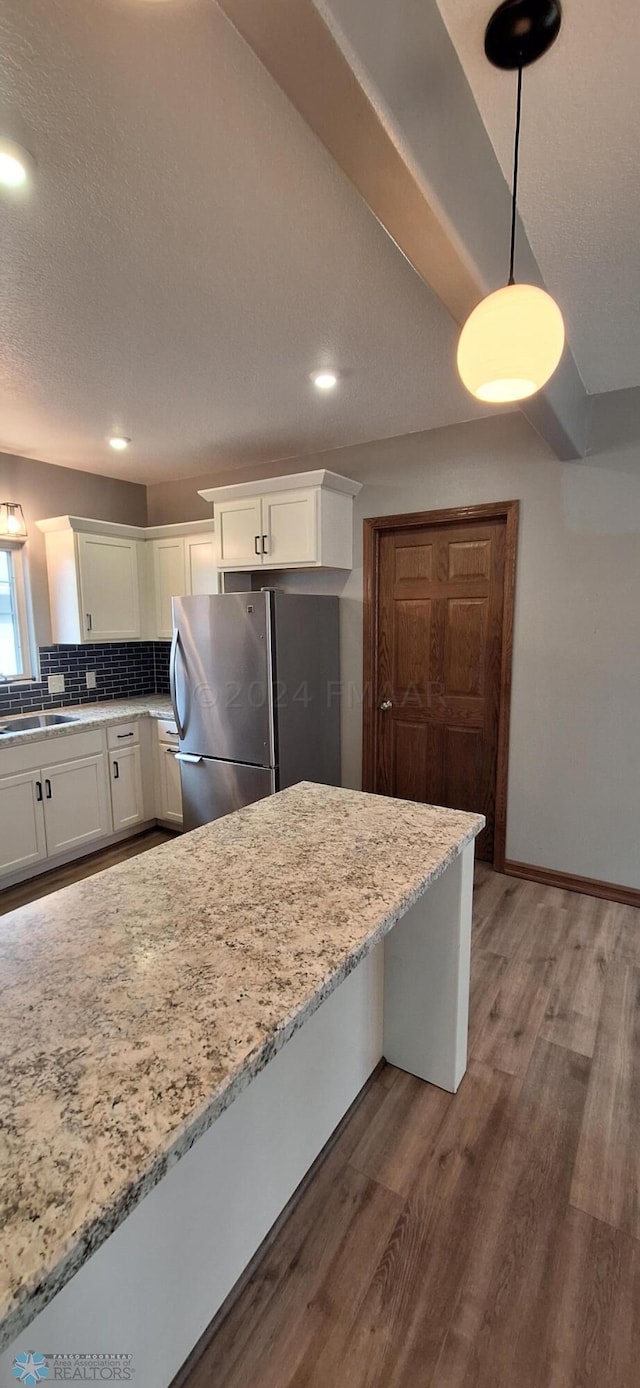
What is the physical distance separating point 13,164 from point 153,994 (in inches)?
68.9

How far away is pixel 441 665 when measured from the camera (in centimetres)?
329

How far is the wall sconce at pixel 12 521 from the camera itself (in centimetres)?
347

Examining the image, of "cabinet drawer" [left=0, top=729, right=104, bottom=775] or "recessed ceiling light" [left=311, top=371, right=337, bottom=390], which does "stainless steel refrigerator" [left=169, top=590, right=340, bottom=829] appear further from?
"recessed ceiling light" [left=311, top=371, right=337, bottom=390]

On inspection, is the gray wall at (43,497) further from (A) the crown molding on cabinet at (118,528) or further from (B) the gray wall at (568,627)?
(B) the gray wall at (568,627)

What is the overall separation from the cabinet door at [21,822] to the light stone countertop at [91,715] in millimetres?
212

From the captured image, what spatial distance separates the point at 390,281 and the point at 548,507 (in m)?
1.46

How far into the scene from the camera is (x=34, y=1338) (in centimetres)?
77

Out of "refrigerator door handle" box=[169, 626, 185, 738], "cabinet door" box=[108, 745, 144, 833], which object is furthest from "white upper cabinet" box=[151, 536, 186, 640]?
"cabinet door" box=[108, 745, 144, 833]

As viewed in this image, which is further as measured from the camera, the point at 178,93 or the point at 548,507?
the point at 548,507

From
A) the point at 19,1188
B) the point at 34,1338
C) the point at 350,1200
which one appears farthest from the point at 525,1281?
the point at 19,1188

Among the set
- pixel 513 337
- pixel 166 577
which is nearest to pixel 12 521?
pixel 166 577

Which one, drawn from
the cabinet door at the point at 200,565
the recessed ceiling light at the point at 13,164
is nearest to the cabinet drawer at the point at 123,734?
the cabinet door at the point at 200,565

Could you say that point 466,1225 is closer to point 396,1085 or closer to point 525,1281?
point 525,1281

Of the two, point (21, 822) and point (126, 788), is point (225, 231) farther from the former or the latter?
point (126, 788)
